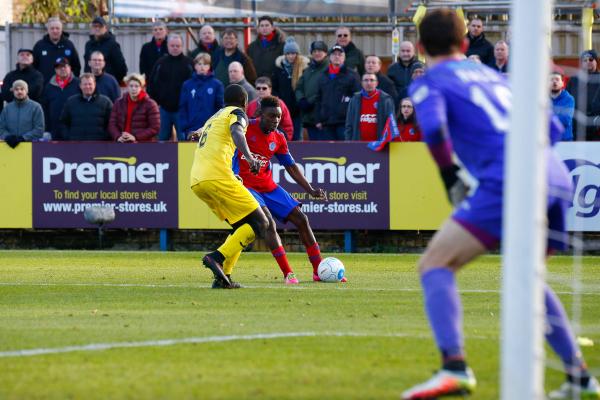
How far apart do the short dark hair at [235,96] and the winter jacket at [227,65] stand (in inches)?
287

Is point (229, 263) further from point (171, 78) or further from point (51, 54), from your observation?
point (51, 54)

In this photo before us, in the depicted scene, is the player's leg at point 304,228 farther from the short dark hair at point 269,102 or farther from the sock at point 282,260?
the short dark hair at point 269,102

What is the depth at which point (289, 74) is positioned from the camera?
20.5 metres

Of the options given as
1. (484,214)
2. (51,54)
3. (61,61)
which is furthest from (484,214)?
(51,54)

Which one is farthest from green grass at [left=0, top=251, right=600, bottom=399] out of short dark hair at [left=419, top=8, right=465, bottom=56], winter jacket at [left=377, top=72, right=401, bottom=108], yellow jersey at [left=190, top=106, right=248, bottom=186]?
winter jacket at [left=377, top=72, right=401, bottom=108]

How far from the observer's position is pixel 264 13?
23.6 meters

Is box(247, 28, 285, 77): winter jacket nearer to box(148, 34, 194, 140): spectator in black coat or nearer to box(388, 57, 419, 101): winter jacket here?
box(148, 34, 194, 140): spectator in black coat

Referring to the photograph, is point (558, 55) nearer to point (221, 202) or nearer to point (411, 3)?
point (411, 3)

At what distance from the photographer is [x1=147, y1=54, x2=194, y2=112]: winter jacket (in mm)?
20484

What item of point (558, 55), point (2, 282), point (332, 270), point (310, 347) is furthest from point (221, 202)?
point (558, 55)

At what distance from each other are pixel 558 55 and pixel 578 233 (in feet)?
20.5

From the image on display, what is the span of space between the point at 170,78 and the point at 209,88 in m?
1.14

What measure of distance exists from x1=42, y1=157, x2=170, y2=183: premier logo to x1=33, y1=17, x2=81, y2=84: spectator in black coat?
99.2 inches

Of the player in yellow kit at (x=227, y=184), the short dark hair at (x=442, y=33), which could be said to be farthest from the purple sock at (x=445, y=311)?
the player in yellow kit at (x=227, y=184)
